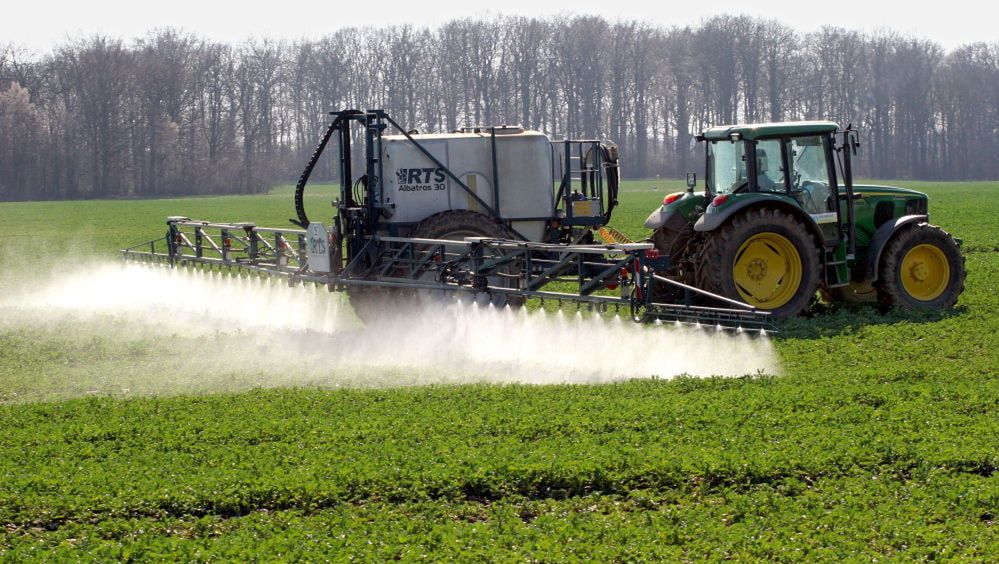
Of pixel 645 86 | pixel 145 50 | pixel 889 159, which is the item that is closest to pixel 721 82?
pixel 645 86

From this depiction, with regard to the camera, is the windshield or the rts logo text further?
the rts logo text

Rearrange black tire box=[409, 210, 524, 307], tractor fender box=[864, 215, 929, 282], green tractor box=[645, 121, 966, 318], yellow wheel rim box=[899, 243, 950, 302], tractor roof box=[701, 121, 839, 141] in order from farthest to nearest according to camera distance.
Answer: black tire box=[409, 210, 524, 307] → yellow wheel rim box=[899, 243, 950, 302] → tractor fender box=[864, 215, 929, 282] → tractor roof box=[701, 121, 839, 141] → green tractor box=[645, 121, 966, 318]

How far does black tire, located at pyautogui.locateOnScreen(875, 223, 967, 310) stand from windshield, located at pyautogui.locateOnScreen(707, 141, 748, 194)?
192 cm

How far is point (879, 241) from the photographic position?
1435cm

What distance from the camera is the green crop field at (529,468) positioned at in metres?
6.66

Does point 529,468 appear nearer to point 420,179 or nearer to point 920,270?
point 920,270

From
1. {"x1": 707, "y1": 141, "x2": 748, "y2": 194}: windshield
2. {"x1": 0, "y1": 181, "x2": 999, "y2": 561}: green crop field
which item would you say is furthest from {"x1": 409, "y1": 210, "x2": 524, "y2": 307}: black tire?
{"x1": 0, "y1": 181, "x2": 999, "y2": 561}: green crop field

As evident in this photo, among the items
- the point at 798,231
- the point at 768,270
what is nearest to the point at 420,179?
the point at 768,270

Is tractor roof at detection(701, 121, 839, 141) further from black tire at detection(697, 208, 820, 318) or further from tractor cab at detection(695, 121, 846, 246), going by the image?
black tire at detection(697, 208, 820, 318)

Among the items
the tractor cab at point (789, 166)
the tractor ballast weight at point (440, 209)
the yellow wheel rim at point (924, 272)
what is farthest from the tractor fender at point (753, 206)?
the tractor ballast weight at point (440, 209)

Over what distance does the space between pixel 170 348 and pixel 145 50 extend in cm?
8730

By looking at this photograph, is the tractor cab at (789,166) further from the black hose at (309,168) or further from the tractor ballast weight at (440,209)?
the black hose at (309,168)

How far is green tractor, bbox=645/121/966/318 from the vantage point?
13.4 m

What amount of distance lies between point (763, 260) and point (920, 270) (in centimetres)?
227
